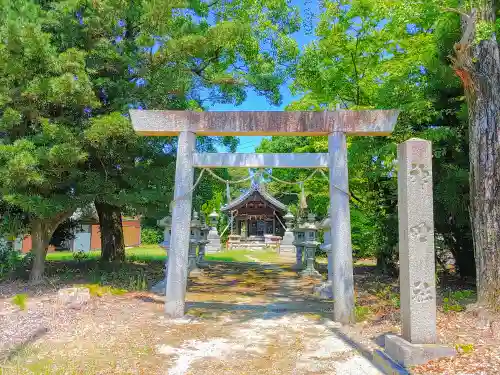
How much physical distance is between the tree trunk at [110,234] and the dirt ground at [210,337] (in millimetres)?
4107

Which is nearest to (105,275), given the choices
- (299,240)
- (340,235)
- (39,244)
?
(39,244)

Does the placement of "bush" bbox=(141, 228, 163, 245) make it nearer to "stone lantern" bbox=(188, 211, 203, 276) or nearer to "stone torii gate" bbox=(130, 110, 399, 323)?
"stone lantern" bbox=(188, 211, 203, 276)

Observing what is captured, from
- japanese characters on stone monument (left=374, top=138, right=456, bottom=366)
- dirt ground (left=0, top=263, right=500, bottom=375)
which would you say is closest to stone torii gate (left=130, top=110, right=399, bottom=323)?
dirt ground (left=0, top=263, right=500, bottom=375)

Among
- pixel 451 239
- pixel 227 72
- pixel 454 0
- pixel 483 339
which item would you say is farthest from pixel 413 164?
pixel 227 72

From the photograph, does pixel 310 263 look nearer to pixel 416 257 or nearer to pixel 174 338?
pixel 174 338

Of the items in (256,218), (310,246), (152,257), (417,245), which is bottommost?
(152,257)

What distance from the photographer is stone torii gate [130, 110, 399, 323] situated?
24.1 ft

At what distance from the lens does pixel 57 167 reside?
8.79 m

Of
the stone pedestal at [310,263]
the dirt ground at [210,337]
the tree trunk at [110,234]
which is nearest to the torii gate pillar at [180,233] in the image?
the dirt ground at [210,337]

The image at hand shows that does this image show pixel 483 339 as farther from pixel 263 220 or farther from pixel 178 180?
pixel 263 220

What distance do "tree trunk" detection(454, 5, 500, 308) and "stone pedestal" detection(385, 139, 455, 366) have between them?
2.13 m

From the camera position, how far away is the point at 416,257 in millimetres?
5035

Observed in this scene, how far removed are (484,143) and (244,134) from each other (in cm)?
408

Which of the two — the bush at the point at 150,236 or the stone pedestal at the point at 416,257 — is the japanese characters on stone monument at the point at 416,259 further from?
the bush at the point at 150,236
